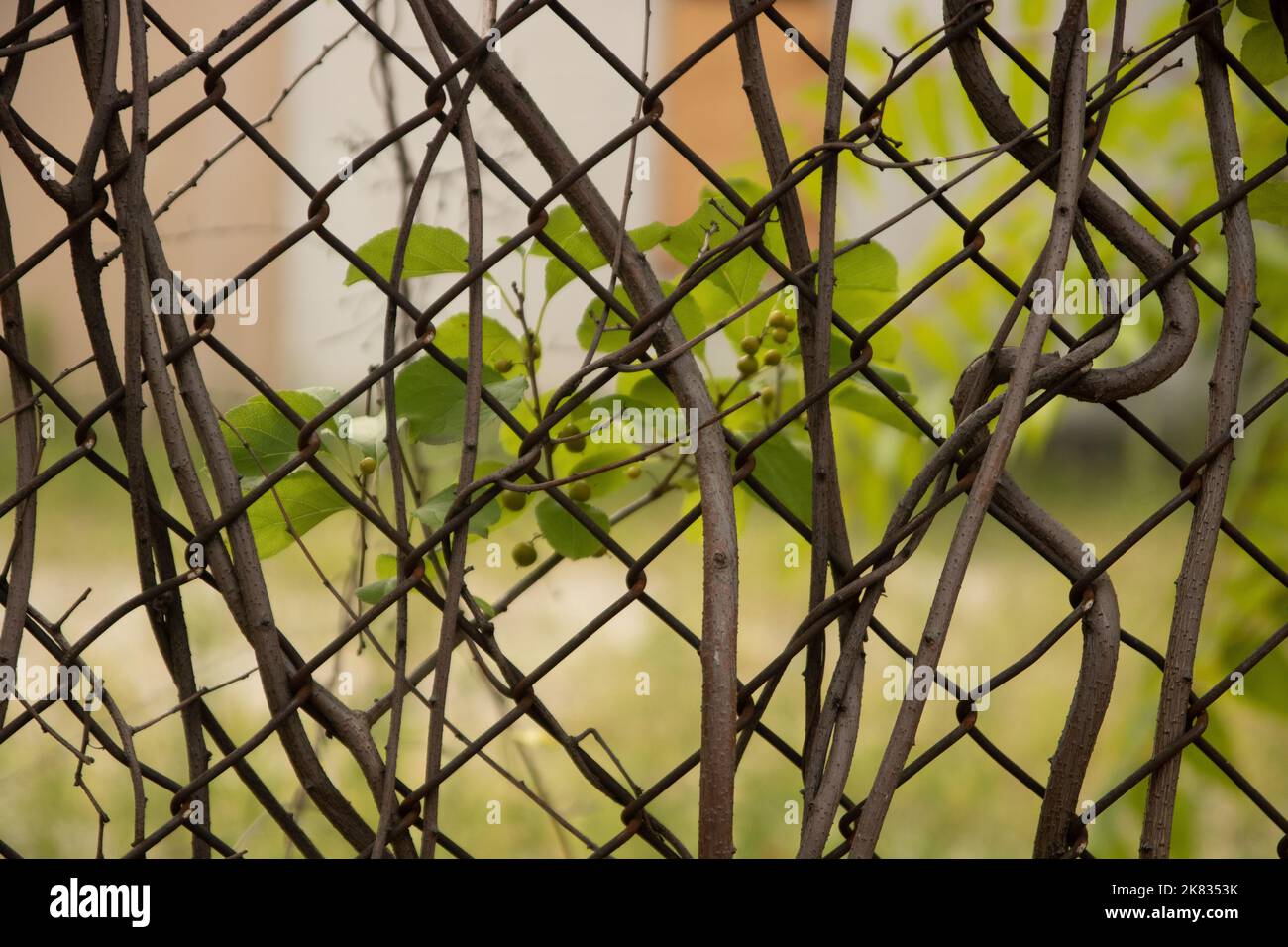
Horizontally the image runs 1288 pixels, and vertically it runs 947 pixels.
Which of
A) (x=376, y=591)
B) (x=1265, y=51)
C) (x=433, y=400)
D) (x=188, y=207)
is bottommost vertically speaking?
(x=376, y=591)

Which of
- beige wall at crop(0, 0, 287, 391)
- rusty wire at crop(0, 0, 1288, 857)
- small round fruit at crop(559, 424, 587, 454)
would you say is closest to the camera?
rusty wire at crop(0, 0, 1288, 857)

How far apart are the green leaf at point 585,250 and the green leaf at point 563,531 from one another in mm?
118

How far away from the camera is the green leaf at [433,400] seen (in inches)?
24.7

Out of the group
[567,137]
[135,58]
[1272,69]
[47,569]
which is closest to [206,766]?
[135,58]

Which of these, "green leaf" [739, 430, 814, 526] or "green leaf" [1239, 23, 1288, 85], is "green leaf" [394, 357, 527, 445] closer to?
"green leaf" [739, 430, 814, 526]

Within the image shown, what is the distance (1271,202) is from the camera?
678mm

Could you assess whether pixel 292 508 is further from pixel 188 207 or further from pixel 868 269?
pixel 188 207

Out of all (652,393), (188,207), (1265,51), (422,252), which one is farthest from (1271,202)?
(188,207)

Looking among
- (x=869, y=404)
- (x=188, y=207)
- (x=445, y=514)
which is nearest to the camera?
(x=445, y=514)

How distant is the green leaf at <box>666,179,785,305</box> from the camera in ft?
2.05

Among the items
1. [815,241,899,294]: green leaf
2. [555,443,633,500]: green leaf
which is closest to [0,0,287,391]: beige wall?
[555,443,633,500]: green leaf

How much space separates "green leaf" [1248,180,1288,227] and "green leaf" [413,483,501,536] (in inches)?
18.6

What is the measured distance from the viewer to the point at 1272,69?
67 cm

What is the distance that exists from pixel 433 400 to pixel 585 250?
0.12m
